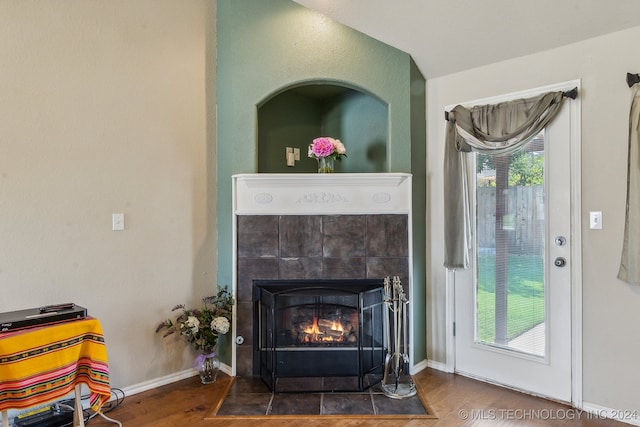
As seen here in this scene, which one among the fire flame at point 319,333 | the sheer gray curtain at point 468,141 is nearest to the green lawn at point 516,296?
the sheer gray curtain at point 468,141

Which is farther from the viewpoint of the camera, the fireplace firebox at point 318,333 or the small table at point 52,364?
the fireplace firebox at point 318,333

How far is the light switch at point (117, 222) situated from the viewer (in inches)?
99.8

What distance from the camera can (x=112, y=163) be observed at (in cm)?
253

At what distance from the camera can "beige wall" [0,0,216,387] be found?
86.7 inches

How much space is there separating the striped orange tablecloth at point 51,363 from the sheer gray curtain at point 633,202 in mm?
2942

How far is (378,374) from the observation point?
2828 mm

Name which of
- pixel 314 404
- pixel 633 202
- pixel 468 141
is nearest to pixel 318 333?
pixel 314 404

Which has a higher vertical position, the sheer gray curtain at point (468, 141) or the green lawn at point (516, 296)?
the sheer gray curtain at point (468, 141)

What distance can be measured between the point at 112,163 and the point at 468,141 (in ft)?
8.14

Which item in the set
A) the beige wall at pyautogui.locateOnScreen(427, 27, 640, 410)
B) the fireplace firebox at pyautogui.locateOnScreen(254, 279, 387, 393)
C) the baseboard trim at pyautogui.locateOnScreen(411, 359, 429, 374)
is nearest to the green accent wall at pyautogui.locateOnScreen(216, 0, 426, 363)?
Result: the baseboard trim at pyautogui.locateOnScreen(411, 359, 429, 374)

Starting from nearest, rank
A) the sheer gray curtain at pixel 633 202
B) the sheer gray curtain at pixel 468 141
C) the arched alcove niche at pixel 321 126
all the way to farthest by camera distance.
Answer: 1. the sheer gray curtain at pixel 633 202
2. the sheer gray curtain at pixel 468 141
3. the arched alcove niche at pixel 321 126

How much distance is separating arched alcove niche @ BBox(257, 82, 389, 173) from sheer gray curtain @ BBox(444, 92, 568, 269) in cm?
59

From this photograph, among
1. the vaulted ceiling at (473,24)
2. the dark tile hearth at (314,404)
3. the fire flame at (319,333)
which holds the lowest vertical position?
the dark tile hearth at (314,404)

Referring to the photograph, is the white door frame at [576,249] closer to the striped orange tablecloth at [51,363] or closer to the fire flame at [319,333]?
the fire flame at [319,333]
